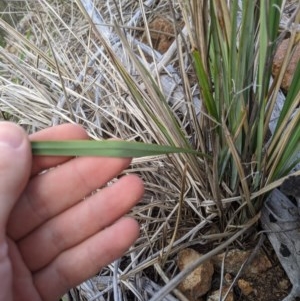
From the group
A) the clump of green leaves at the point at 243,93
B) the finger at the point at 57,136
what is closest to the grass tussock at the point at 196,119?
the clump of green leaves at the point at 243,93

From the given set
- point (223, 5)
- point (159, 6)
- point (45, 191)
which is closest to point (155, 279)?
point (45, 191)

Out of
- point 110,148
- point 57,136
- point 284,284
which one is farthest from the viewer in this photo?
point 284,284

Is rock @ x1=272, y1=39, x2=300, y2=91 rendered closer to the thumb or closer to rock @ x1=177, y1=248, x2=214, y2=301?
rock @ x1=177, y1=248, x2=214, y2=301

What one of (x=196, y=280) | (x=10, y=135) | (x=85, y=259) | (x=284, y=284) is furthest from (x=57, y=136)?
(x=284, y=284)

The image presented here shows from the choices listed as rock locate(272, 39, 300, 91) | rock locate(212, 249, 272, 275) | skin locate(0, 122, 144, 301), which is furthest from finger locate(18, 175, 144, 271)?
rock locate(272, 39, 300, 91)

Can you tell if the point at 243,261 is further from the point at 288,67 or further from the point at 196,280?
the point at 288,67
